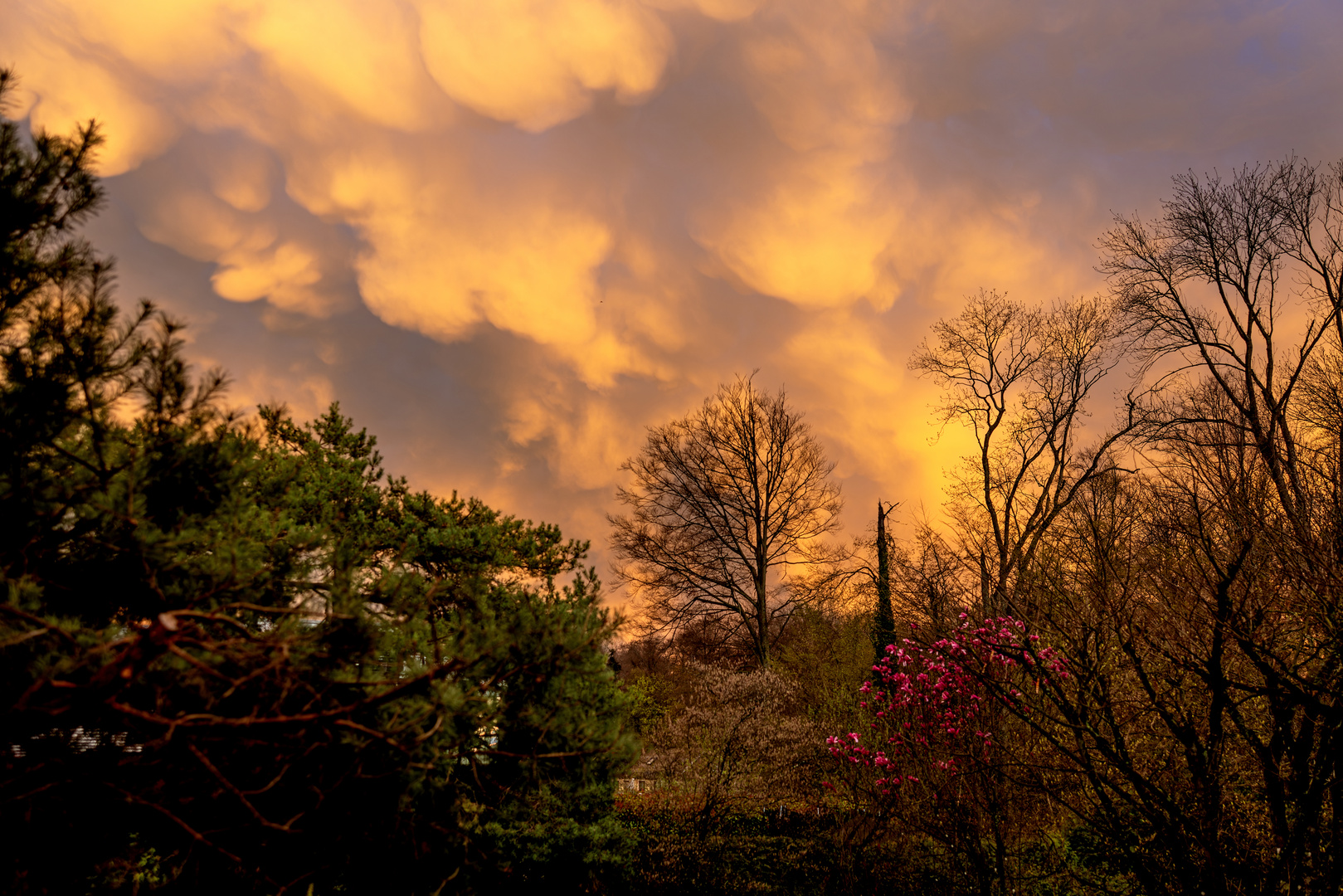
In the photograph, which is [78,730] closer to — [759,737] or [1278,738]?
[1278,738]

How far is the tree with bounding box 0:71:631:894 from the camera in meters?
3.70

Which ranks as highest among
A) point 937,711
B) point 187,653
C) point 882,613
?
point 882,613

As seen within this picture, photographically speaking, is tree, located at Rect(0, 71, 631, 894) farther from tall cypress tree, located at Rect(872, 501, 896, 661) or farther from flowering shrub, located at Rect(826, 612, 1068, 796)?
tall cypress tree, located at Rect(872, 501, 896, 661)

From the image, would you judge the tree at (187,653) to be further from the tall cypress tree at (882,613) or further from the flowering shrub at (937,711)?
the tall cypress tree at (882,613)

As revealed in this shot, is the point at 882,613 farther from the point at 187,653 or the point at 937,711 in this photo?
the point at 187,653

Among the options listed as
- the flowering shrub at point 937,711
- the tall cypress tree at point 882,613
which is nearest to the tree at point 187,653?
the flowering shrub at point 937,711

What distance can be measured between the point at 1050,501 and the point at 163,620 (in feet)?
68.0

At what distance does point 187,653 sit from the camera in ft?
10.5

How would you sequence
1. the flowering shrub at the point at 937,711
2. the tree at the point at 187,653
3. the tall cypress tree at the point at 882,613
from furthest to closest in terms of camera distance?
the tall cypress tree at the point at 882,613 → the flowering shrub at the point at 937,711 → the tree at the point at 187,653

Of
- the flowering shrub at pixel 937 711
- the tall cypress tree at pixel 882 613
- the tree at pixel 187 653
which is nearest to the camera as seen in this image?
the tree at pixel 187 653

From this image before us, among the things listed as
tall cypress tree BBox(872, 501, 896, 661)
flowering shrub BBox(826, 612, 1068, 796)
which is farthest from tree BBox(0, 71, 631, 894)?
tall cypress tree BBox(872, 501, 896, 661)

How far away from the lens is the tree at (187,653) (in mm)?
3699

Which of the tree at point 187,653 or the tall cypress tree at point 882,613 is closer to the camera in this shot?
the tree at point 187,653

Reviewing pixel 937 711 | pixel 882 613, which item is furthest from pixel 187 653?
pixel 882 613
